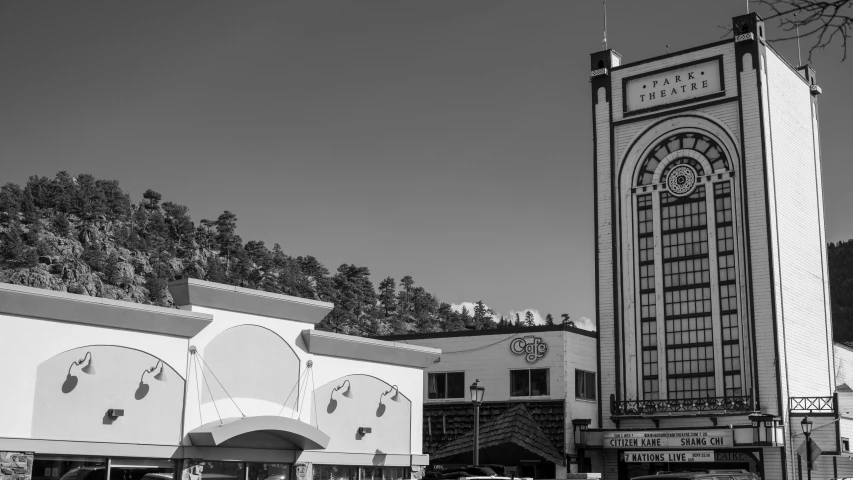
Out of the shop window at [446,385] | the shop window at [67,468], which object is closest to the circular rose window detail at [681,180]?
the shop window at [446,385]

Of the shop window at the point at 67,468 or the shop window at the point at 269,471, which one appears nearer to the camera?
the shop window at the point at 67,468

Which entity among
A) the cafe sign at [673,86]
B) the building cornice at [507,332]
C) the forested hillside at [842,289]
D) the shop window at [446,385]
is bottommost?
the shop window at [446,385]

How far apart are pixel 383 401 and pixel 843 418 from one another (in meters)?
A: 22.8

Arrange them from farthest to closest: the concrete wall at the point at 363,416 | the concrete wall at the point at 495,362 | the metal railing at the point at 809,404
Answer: the concrete wall at the point at 495,362, the metal railing at the point at 809,404, the concrete wall at the point at 363,416

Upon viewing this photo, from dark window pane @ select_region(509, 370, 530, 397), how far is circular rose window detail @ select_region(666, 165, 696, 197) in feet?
38.0

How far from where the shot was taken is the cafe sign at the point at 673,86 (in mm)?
45750

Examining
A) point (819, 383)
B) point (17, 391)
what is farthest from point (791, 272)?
point (17, 391)

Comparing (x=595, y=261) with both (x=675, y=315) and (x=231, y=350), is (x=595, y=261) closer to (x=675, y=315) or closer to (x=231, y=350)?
(x=675, y=315)

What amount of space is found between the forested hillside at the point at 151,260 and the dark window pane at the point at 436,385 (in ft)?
149

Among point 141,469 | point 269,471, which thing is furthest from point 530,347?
point 141,469

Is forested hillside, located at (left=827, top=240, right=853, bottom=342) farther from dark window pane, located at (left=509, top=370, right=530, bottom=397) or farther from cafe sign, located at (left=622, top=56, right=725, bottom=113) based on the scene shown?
dark window pane, located at (left=509, top=370, right=530, bottom=397)

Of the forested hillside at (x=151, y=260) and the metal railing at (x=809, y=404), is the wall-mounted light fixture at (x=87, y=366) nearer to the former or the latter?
the metal railing at (x=809, y=404)

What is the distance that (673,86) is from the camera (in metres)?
47.0

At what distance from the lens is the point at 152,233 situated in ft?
360
